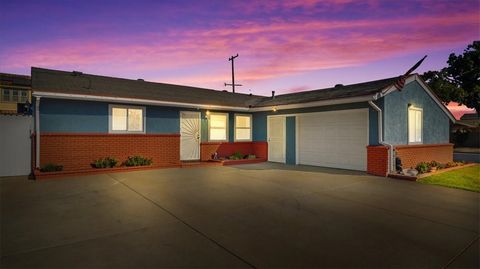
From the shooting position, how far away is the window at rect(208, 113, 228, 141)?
15.1m

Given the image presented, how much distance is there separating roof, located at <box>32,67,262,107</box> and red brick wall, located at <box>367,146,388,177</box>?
7.97 m

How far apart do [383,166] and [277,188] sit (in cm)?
523

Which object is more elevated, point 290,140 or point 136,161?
point 290,140

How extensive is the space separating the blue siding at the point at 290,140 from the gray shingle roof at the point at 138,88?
1.19m

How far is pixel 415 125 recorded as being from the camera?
12.6 meters

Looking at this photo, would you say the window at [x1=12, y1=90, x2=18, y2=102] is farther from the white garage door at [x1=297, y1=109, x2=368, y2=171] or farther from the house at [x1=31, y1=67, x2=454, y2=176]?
the white garage door at [x1=297, y1=109, x2=368, y2=171]

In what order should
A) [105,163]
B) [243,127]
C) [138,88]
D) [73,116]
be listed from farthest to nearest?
1. [243,127]
2. [138,88]
3. [73,116]
4. [105,163]

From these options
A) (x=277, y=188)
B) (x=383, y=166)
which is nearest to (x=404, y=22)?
(x=383, y=166)

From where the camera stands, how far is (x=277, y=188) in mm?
7863

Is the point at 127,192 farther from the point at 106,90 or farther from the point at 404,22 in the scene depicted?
the point at 404,22

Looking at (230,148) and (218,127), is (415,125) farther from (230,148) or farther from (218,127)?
(218,127)

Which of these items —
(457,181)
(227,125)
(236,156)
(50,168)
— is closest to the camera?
(457,181)

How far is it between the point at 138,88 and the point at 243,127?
22.1ft

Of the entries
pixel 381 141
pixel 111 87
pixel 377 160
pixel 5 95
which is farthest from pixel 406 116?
pixel 5 95
